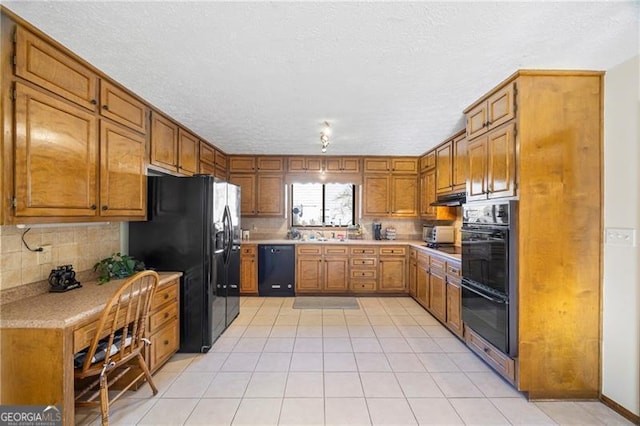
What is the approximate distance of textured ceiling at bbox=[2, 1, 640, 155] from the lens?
1.44 metres

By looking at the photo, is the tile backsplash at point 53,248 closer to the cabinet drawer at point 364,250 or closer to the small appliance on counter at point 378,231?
the cabinet drawer at point 364,250

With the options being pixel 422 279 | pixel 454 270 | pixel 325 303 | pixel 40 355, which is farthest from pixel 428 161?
pixel 40 355

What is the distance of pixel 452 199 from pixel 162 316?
348 cm

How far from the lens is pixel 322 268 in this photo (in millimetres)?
4637

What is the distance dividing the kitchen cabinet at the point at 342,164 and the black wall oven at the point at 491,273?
96.5 inches

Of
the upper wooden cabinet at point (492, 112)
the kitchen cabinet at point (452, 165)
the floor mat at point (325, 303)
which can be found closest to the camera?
the upper wooden cabinet at point (492, 112)

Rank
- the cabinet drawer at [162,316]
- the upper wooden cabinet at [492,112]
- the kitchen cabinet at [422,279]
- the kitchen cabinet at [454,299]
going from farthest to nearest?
the kitchen cabinet at [422,279], the kitchen cabinet at [454,299], the cabinet drawer at [162,316], the upper wooden cabinet at [492,112]

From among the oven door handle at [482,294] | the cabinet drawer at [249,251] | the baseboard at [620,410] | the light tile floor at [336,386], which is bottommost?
the light tile floor at [336,386]

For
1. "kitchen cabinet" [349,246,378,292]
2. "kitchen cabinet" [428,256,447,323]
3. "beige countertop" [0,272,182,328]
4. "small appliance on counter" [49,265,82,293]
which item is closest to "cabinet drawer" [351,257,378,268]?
"kitchen cabinet" [349,246,378,292]

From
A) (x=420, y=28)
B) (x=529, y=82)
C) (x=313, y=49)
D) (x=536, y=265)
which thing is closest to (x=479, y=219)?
(x=536, y=265)

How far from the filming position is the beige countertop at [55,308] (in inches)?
58.9

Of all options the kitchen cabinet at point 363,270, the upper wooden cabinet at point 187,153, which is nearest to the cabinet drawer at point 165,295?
the upper wooden cabinet at point 187,153

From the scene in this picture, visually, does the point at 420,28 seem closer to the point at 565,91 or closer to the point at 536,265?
the point at 565,91

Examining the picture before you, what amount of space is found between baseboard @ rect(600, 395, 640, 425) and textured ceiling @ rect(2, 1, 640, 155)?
242 cm
